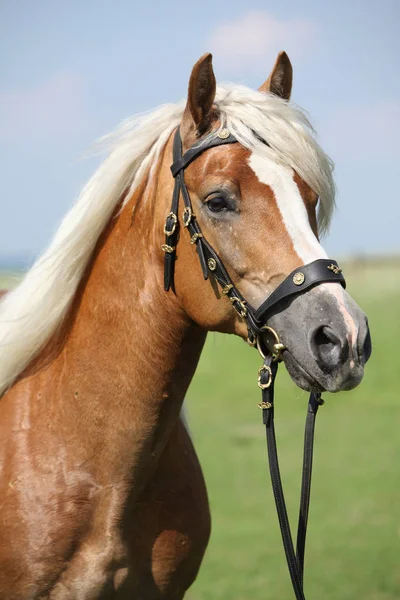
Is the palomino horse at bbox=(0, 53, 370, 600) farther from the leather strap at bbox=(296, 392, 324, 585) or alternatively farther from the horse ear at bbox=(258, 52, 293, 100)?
the leather strap at bbox=(296, 392, 324, 585)

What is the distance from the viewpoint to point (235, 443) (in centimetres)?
1144

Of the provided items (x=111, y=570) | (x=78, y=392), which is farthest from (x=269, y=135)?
(x=111, y=570)

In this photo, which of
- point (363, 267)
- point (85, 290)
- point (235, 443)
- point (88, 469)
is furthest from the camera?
point (363, 267)

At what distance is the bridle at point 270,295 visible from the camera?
2.51 metres

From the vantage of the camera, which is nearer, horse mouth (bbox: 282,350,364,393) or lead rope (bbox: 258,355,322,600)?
horse mouth (bbox: 282,350,364,393)

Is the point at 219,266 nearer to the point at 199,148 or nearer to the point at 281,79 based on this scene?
the point at 199,148

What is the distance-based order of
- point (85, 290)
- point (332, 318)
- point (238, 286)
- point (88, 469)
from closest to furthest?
point (332, 318)
point (238, 286)
point (88, 469)
point (85, 290)

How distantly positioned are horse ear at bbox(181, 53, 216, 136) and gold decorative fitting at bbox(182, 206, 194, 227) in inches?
11.8

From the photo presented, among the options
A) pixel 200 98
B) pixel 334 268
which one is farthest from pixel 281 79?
pixel 334 268

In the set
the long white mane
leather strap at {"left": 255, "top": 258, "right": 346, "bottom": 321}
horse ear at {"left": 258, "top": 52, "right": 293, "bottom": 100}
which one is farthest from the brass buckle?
horse ear at {"left": 258, "top": 52, "right": 293, "bottom": 100}

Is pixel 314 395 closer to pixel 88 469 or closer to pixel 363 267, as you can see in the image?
pixel 88 469

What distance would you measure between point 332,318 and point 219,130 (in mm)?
839

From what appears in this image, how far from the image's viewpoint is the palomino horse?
8.70ft

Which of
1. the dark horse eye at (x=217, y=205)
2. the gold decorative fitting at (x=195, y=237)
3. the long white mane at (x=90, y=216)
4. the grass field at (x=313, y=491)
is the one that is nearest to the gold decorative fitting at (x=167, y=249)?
the gold decorative fitting at (x=195, y=237)
